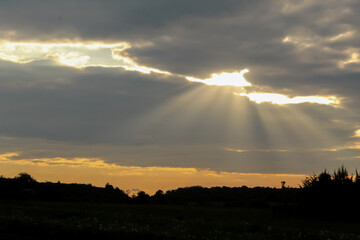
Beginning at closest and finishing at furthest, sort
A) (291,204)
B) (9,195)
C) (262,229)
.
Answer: (262,229)
(291,204)
(9,195)

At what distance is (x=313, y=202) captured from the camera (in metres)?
53.9

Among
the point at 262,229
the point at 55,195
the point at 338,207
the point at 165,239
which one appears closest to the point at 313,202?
the point at 338,207

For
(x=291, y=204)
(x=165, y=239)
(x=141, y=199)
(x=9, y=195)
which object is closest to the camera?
(x=165, y=239)

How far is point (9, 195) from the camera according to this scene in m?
76.4

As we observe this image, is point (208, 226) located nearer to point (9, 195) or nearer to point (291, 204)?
point (291, 204)

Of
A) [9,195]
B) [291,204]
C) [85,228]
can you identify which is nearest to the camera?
[85,228]

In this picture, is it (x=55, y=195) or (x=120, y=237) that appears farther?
(x=55, y=195)

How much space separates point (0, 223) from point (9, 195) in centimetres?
5158

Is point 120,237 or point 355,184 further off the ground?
point 355,184

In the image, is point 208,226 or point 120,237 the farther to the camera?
point 208,226

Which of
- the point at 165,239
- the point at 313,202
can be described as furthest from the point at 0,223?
the point at 313,202

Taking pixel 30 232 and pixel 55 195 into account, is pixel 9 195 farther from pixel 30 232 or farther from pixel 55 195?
pixel 30 232

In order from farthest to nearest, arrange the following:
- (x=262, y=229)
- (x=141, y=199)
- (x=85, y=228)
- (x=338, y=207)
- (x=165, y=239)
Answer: (x=141, y=199) < (x=338, y=207) < (x=262, y=229) < (x=85, y=228) < (x=165, y=239)

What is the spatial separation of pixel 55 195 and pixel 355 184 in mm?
51002
